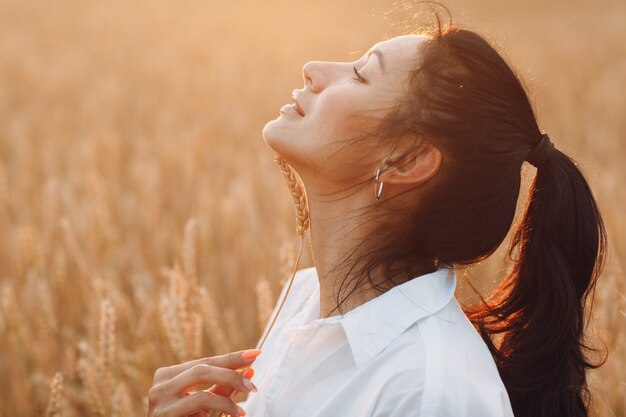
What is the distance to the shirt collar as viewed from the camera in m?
1.19

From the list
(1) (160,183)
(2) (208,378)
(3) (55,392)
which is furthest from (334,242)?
(1) (160,183)

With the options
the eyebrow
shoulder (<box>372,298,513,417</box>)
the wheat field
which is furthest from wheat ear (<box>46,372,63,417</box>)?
the eyebrow

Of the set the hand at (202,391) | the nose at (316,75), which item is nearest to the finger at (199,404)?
the hand at (202,391)

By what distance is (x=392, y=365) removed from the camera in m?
1.13

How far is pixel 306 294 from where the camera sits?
1595 millimetres

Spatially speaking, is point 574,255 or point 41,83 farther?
point 41,83

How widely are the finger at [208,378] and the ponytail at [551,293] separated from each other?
520 mm

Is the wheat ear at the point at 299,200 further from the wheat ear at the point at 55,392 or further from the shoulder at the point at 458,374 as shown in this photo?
the wheat ear at the point at 55,392

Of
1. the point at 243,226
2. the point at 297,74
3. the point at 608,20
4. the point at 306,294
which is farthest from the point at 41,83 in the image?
the point at 608,20

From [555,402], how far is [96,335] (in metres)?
1.36

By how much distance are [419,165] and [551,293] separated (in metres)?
0.35

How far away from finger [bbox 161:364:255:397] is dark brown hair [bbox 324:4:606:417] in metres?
0.26

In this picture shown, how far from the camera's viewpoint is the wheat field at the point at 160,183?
6.42ft

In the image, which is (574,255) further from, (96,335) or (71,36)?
(71,36)
